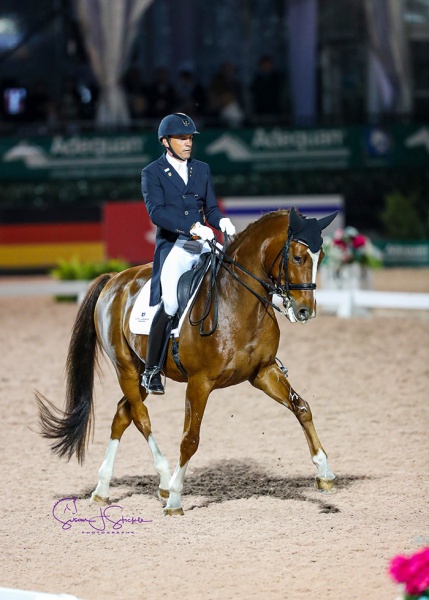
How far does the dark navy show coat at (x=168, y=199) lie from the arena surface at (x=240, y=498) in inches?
50.5

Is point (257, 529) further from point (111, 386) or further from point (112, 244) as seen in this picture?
point (112, 244)

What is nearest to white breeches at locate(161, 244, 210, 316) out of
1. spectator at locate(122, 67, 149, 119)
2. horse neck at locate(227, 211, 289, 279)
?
horse neck at locate(227, 211, 289, 279)

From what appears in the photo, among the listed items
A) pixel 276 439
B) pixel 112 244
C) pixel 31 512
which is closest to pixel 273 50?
pixel 112 244

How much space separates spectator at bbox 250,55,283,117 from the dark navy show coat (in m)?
14.0

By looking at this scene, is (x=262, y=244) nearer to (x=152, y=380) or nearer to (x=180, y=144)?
(x=180, y=144)

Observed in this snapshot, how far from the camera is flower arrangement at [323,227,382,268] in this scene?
44.6 ft

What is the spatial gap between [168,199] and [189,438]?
52.8 inches

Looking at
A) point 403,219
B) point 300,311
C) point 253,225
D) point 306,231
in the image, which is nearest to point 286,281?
point 300,311

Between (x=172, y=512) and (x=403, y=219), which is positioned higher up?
(x=172, y=512)

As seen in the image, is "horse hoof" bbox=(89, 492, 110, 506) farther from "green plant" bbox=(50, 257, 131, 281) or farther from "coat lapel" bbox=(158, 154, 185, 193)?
"green plant" bbox=(50, 257, 131, 281)

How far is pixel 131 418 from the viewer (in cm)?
611

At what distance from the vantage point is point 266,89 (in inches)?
765

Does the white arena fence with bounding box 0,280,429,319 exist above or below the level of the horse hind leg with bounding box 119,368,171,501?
below

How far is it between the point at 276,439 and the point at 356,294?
6321 mm
